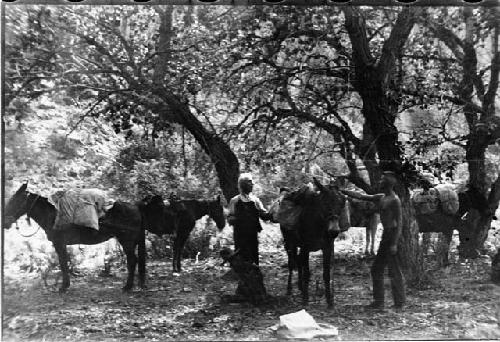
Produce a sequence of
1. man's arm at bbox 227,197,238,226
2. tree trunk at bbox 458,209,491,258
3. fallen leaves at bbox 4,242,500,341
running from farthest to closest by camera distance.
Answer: tree trunk at bbox 458,209,491,258, man's arm at bbox 227,197,238,226, fallen leaves at bbox 4,242,500,341

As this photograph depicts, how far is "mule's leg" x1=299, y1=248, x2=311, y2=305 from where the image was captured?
278 inches

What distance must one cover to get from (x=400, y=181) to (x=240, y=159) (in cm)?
194

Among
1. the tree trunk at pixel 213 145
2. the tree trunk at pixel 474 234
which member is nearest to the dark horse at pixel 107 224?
the tree trunk at pixel 213 145

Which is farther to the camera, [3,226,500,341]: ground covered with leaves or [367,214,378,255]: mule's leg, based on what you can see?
[367,214,378,255]: mule's leg

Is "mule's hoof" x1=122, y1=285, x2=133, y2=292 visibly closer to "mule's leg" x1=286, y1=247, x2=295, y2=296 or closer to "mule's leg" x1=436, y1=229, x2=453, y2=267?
"mule's leg" x1=286, y1=247, x2=295, y2=296

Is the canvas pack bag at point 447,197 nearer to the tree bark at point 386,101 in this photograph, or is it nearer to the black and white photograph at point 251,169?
the black and white photograph at point 251,169

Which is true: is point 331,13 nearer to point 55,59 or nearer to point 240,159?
point 240,159

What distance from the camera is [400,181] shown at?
723 cm

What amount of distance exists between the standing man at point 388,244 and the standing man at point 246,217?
1065mm

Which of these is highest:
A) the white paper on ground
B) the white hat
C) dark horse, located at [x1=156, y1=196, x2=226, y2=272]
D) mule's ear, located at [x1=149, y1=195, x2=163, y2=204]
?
the white hat

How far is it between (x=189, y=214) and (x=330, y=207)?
5.47 feet

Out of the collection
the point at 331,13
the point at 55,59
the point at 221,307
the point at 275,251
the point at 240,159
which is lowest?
the point at 221,307

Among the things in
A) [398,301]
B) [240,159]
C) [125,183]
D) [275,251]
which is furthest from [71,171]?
[398,301]

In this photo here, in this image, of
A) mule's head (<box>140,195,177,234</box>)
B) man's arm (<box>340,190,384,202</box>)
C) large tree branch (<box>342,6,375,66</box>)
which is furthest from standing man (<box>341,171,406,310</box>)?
mule's head (<box>140,195,177,234</box>)
